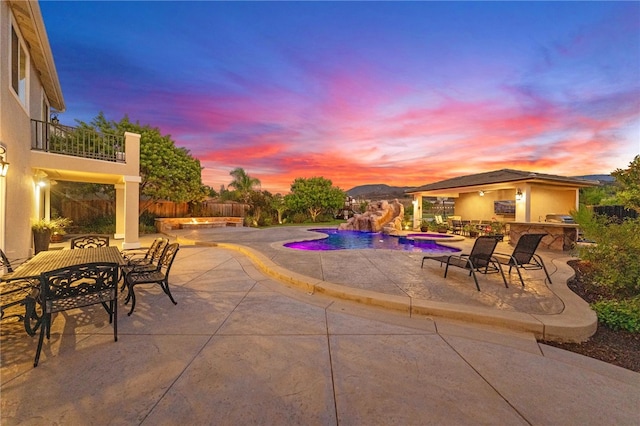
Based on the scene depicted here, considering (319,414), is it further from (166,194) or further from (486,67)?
(166,194)

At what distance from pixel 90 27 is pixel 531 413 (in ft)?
51.5

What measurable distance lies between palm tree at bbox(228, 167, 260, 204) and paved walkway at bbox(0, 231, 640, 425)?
68.3 ft

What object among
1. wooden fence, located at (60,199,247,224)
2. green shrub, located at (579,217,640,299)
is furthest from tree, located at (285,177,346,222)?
green shrub, located at (579,217,640,299)

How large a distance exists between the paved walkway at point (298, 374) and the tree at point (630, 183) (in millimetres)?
3627

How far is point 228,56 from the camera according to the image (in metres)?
11.9

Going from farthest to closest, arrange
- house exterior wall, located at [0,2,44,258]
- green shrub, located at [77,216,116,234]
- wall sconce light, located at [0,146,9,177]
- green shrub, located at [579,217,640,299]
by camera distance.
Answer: green shrub, located at [77,216,116,234] → house exterior wall, located at [0,2,44,258] → wall sconce light, located at [0,146,9,177] → green shrub, located at [579,217,640,299]

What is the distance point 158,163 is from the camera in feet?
48.5

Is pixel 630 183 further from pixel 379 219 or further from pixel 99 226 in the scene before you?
pixel 99 226

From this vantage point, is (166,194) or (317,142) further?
(317,142)

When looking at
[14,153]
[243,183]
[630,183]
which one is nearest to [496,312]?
[630,183]

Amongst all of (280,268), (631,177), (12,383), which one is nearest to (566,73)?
(631,177)

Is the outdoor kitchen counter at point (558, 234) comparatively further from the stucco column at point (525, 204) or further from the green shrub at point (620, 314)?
the green shrub at point (620, 314)

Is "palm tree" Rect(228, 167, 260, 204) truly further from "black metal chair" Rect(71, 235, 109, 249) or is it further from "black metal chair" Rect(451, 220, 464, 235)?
"black metal chair" Rect(71, 235, 109, 249)

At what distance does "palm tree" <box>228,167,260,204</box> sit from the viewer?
24.0 meters
